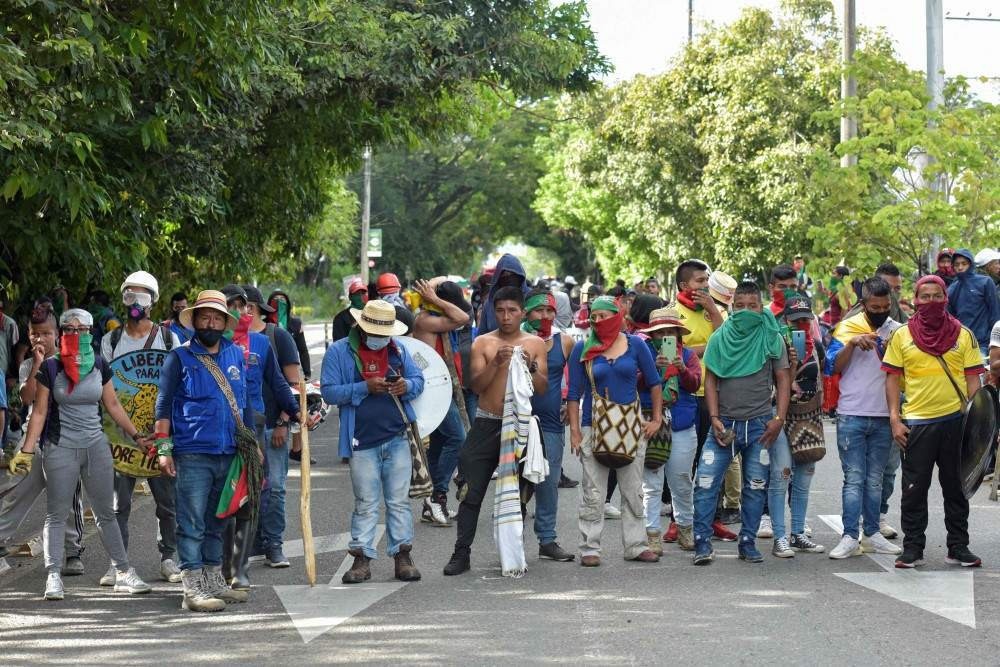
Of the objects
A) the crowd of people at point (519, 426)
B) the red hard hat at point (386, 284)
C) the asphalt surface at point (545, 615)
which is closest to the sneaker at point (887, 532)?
the crowd of people at point (519, 426)

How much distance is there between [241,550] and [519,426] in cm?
180

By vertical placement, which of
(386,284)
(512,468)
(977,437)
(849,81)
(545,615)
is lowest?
(545,615)

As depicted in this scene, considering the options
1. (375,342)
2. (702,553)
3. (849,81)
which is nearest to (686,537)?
(702,553)

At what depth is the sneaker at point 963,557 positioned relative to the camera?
30.0 feet

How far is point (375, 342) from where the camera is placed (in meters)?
8.91

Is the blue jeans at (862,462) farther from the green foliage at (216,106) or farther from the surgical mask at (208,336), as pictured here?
the green foliage at (216,106)

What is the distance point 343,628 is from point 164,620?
A: 1030 mm

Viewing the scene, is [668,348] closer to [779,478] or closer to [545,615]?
[779,478]

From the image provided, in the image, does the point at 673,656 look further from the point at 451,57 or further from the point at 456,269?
the point at 456,269

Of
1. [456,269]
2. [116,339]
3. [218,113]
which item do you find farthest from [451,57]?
[456,269]

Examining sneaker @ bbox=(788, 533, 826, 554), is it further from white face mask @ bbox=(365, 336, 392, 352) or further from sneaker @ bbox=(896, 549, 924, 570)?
white face mask @ bbox=(365, 336, 392, 352)

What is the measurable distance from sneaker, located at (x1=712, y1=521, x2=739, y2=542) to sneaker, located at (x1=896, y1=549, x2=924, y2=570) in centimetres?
140

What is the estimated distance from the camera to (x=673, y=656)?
6992 millimetres

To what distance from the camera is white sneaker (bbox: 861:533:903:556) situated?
379 inches
